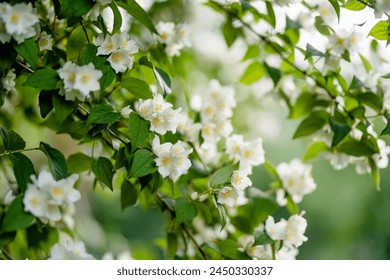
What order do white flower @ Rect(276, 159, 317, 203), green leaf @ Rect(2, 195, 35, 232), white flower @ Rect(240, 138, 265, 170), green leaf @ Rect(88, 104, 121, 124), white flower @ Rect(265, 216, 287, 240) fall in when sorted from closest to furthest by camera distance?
green leaf @ Rect(2, 195, 35, 232)
green leaf @ Rect(88, 104, 121, 124)
white flower @ Rect(265, 216, 287, 240)
white flower @ Rect(240, 138, 265, 170)
white flower @ Rect(276, 159, 317, 203)

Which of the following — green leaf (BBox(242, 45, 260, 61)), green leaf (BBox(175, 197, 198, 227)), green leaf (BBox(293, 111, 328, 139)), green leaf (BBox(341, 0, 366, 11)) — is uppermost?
green leaf (BBox(341, 0, 366, 11))

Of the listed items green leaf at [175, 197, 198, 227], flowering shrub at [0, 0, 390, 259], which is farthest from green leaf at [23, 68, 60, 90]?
green leaf at [175, 197, 198, 227]

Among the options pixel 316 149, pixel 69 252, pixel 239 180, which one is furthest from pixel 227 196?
pixel 316 149

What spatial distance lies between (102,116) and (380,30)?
508 mm

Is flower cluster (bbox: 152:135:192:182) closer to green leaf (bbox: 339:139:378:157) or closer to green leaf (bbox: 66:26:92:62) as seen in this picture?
green leaf (bbox: 66:26:92:62)

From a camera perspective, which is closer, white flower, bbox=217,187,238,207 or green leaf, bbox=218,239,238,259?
white flower, bbox=217,187,238,207

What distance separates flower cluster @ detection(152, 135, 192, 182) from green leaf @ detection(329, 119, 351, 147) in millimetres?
341

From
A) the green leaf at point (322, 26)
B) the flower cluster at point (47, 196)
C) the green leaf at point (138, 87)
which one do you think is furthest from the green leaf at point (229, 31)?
the flower cluster at point (47, 196)

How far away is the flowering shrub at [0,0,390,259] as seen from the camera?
790mm

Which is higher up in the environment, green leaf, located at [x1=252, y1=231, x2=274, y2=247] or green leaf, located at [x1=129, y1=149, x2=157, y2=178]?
green leaf, located at [x1=129, y1=149, x2=157, y2=178]

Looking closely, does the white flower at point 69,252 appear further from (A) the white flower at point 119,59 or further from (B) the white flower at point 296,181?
(B) the white flower at point 296,181

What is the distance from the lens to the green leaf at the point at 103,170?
93 cm

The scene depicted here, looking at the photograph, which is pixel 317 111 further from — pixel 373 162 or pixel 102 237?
pixel 102 237

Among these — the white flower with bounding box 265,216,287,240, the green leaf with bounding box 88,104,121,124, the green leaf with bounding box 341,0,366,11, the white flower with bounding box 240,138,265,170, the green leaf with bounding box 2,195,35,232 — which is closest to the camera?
the green leaf with bounding box 2,195,35,232
